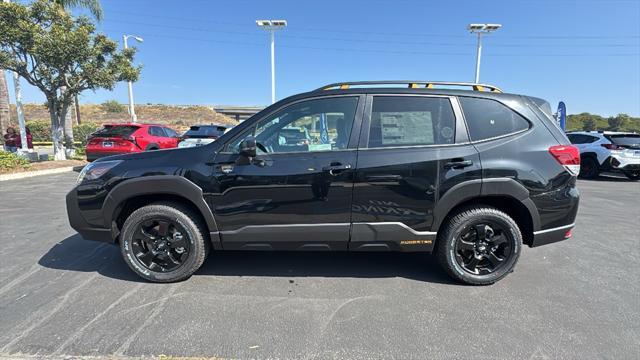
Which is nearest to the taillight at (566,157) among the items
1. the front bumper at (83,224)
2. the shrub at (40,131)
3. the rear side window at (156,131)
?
the front bumper at (83,224)

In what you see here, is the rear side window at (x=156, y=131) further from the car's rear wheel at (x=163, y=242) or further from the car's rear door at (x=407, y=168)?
the car's rear door at (x=407, y=168)

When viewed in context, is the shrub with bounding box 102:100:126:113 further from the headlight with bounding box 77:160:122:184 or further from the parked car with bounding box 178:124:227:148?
the headlight with bounding box 77:160:122:184

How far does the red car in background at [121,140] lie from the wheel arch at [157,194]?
26.9ft

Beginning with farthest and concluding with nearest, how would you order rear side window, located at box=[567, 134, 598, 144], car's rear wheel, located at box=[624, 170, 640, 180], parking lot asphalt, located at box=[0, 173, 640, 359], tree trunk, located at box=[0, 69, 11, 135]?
tree trunk, located at box=[0, 69, 11, 135] < rear side window, located at box=[567, 134, 598, 144] < car's rear wheel, located at box=[624, 170, 640, 180] < parking lot asphalt, located at box=[0, 173, 640, 359]

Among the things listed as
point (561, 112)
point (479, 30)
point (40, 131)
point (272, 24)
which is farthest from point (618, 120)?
point (40, 131)

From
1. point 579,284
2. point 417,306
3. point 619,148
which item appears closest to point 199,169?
point 417,306

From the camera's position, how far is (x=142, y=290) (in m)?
3.13

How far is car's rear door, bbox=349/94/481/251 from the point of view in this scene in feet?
9.91

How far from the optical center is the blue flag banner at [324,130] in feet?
10.3

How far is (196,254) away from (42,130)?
32.8 m

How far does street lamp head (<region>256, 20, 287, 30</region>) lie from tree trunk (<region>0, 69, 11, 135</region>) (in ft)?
43.3

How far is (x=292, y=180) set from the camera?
3016mm

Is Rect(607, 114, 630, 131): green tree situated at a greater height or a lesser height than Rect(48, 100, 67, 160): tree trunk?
greater

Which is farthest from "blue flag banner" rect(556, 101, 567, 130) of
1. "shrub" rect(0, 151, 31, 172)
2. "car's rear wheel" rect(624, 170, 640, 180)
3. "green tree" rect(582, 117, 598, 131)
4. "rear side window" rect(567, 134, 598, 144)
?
"green tree" rect(582, 117, 598, 131)
